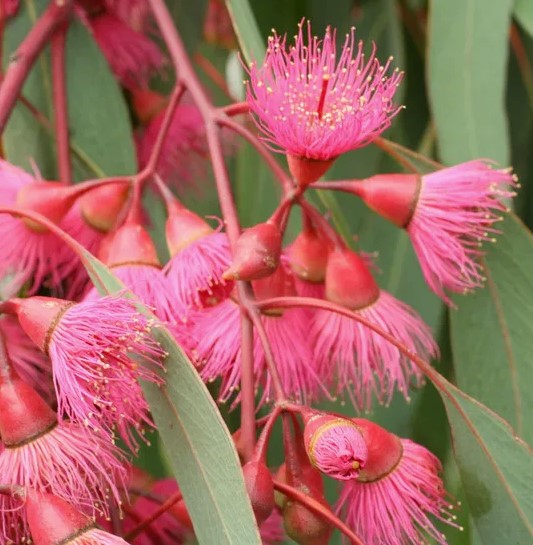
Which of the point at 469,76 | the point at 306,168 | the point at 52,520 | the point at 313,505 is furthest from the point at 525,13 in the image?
the point at 52,520

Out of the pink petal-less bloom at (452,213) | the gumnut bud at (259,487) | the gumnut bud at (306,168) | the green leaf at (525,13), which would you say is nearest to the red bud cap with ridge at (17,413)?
the gumnut bud at (259,487)

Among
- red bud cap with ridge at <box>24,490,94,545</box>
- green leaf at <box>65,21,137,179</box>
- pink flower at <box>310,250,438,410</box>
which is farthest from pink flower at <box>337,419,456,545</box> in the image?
green leaf at <box>65,21,137,179</box>

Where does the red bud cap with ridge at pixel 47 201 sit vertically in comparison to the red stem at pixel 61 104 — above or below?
below

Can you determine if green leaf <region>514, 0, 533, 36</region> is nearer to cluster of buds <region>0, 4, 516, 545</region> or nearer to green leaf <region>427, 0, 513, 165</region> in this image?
green leaf <region>427, 0, 513, 165</region>

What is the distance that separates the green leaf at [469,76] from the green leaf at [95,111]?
1.10 ft

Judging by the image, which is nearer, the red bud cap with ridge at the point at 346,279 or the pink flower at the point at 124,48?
the red bud cap with ridge at the point at 346,279

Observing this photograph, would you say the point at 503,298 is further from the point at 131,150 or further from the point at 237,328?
the point at 131,150

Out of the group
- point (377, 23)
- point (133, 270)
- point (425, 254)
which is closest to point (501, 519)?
point (425, 254)

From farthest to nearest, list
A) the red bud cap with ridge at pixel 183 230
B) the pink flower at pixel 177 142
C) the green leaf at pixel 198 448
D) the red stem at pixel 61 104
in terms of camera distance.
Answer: the pink flower at pixel 177 142 → the red stem at pixel 61 104 → the red bud cap with ridge at pixel 183 230 → the green leaf at pixel 198 448

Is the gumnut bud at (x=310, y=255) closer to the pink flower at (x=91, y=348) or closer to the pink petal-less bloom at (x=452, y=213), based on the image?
the pink petal-less bloom at (x=452, y=213)

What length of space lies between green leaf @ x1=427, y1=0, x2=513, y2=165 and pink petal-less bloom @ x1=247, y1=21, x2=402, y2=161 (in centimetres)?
24

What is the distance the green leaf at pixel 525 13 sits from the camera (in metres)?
1.15

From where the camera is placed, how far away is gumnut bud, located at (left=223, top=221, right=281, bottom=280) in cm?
83

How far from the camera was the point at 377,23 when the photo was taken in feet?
4.66
